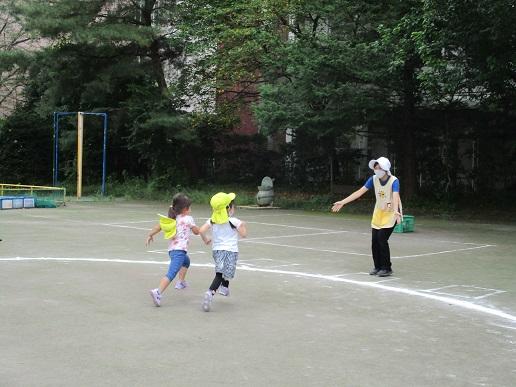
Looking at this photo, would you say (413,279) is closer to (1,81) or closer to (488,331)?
(488,331)

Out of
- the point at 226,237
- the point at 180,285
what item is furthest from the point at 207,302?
the point at 180,285

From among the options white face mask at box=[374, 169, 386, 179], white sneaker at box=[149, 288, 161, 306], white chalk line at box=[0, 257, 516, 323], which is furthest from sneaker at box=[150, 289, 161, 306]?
white face mask at box=[374, 169, 386, 179]

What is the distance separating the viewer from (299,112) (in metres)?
22.1

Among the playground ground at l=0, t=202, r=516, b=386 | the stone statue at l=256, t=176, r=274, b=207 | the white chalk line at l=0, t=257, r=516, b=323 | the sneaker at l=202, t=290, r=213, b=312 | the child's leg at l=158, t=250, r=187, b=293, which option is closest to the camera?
the playground ground at l=0, t=202, r=516, b=386

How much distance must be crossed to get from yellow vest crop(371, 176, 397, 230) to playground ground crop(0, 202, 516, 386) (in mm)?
823

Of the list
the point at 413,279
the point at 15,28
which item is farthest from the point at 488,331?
the point at 15,28

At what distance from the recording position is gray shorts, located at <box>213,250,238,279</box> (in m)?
7.82

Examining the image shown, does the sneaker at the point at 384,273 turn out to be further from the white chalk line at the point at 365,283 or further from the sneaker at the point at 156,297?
the sneaker at the point at 156,297

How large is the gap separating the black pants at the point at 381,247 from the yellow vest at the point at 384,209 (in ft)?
0.27

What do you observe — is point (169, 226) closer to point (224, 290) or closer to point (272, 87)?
point (224, 290)

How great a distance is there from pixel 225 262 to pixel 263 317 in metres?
0.90

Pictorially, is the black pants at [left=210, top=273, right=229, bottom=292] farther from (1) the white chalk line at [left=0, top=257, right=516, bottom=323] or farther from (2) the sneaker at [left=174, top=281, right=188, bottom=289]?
(1) the white chalk line at [left=0, top=257, right=516, bottom=323]

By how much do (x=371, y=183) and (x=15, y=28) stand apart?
35924 mm

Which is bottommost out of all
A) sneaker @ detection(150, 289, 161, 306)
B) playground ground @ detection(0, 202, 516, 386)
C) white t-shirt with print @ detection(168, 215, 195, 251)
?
playground ground @ detection(0, 202, 516, 386)
